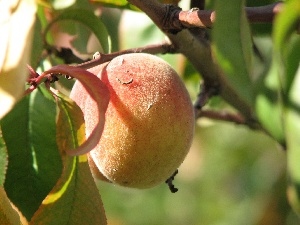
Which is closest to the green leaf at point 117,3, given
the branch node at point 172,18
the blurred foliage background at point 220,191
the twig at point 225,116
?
the branch node at point 172,18

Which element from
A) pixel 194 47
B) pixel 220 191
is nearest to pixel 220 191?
pixel 220 191

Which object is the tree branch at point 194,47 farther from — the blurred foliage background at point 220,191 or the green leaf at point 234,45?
the blurred foliage background at point 220,191

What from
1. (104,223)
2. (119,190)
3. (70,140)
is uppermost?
(70,140)

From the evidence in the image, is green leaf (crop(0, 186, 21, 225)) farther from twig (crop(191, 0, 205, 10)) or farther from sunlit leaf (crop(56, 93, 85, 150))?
twig (crop(191, 0, 205, 10))

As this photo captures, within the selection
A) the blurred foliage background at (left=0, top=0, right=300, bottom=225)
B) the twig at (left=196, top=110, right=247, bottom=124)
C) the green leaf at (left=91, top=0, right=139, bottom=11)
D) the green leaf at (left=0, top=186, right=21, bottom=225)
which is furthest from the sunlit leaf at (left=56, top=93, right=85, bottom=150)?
the blurred foliage background at (left=0, top=0, right=300, bottom=225)

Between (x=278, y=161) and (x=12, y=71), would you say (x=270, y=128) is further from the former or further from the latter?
(x=278, y=161)

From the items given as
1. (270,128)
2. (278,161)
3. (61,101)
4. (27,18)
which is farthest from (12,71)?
(278,161)
